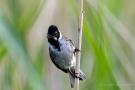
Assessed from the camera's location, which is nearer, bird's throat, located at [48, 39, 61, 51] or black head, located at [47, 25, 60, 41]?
black head, located at [47, 25, 60, 41]

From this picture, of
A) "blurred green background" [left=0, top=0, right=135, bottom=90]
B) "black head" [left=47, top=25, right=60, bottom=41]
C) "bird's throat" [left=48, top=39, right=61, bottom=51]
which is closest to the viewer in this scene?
"blurred green background" [left=0, top=0, right=135, bottom=90]

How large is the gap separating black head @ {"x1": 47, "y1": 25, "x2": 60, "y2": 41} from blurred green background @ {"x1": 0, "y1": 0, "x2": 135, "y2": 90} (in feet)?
0.12

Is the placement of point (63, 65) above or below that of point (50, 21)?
below

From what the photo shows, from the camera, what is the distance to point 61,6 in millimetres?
1393

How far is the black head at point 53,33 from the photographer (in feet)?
3.73

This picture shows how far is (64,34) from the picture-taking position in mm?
1446

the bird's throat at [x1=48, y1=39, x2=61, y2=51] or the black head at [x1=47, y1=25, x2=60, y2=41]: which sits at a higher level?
the black head at [x1=47, y1=25, x2=60, y2=41]

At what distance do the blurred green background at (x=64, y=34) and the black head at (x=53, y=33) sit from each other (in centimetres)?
4

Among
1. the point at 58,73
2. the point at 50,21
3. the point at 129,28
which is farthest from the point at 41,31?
the point at 129,28

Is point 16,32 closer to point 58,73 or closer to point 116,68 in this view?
point 116,68

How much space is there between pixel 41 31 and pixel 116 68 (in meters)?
0.39

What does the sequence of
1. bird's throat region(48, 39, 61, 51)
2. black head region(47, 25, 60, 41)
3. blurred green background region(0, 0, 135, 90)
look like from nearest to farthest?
blurred green background region(0, 0, 135, 90) → black head region(47, 25, 60, 41) → bird's throat region(48, 39, 61, 51)

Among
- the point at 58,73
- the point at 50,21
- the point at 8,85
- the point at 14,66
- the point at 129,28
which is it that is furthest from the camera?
the point at 58,73

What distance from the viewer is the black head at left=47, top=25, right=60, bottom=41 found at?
1137 millimetres
